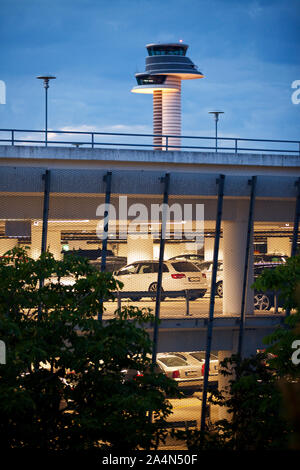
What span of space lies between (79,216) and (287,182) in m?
5.68

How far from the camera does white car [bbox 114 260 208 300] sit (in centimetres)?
1728

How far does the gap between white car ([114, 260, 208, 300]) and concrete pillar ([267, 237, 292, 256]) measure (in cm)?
233

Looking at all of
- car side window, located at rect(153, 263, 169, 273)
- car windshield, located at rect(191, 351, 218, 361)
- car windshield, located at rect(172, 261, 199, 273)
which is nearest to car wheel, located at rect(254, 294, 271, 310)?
car windshield, located at rect(191, 351, 218, 361)

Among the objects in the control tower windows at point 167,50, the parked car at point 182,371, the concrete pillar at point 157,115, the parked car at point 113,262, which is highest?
the control tower windows at point 167,50

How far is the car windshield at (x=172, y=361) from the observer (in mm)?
20578

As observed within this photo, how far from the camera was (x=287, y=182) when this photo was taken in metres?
17.6

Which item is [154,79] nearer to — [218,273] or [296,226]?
[296,226]

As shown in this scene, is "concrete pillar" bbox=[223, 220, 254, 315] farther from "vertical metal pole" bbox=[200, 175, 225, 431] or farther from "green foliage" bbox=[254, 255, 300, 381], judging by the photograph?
"green foliage" bbox=[254, 255, 300, 381]

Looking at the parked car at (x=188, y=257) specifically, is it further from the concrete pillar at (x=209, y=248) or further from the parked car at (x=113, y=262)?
the parked car at (x=113, y=262)

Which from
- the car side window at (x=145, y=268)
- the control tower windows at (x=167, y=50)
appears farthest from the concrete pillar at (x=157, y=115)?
the car side window at (x=145, y=268)

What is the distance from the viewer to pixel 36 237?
1631cm

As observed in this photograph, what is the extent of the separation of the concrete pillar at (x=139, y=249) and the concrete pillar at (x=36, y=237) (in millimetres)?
2324
